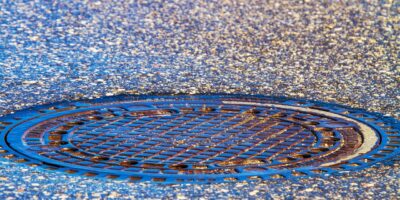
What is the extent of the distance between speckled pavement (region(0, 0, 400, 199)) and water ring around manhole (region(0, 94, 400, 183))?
129 millimetres

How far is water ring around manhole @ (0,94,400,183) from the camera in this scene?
4.26 meters

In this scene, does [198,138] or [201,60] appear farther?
[201,60]

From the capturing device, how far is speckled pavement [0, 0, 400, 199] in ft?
13.2

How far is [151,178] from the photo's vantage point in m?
4.12

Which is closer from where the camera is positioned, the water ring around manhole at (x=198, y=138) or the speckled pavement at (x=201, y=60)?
the speckled pavement at (x=201, y=60)

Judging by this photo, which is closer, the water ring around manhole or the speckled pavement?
the speckled pavement

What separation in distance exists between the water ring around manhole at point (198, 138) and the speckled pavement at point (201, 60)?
0.13 m

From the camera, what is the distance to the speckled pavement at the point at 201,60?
159 inches

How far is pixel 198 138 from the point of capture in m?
4.67

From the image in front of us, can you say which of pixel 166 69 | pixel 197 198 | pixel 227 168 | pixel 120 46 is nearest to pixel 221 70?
pixel 166 69

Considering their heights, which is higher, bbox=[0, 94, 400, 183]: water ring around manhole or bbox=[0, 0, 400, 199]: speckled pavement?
bbox=[0, 0, 400, 199]: speckled pavement

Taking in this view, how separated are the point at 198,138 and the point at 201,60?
5.68 ft

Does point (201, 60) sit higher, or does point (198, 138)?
point (201, 60)

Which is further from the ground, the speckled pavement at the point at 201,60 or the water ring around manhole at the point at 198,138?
the speckled pavement at the point at 201,60
